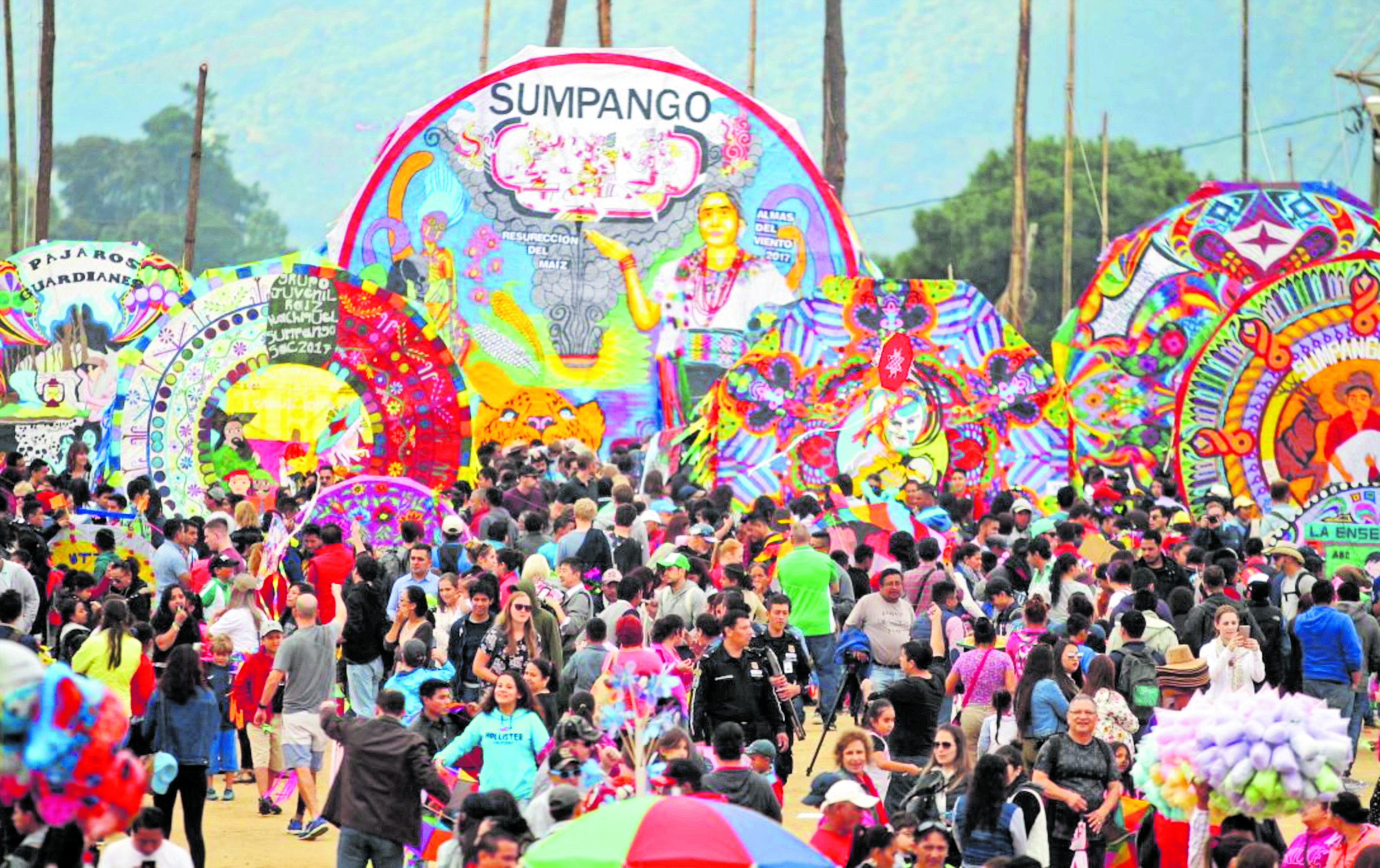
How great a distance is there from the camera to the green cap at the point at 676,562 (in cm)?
1559

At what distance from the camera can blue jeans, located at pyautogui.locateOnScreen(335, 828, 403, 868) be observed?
36.4 feet

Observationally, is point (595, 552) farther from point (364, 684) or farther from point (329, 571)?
point (364, 684)

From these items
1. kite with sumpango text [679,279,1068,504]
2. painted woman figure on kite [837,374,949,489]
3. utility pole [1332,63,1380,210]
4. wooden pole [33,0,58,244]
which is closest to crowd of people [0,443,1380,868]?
painted woman figure on kite [837,374,949,489]

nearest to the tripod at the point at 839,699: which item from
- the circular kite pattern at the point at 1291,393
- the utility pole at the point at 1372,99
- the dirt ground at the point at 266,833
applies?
the dirt ground at the point at 266,833

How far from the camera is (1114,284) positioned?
28016mm

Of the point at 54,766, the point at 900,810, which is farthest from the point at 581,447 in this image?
the point at 54,766

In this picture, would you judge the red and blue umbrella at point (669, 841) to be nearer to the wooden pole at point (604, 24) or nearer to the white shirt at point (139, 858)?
the white shirt at point (139, 858)

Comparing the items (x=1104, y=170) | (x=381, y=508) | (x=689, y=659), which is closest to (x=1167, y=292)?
(x=381, y=508)

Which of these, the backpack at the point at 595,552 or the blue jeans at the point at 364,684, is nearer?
the blue jeans at the point at 364,684

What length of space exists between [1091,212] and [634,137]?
52505 mm

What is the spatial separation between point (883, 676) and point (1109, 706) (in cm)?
297

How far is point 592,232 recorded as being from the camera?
3069cm

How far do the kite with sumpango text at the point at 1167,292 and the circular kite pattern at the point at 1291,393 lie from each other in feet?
9.28

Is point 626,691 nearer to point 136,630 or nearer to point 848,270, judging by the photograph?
point 136,630
